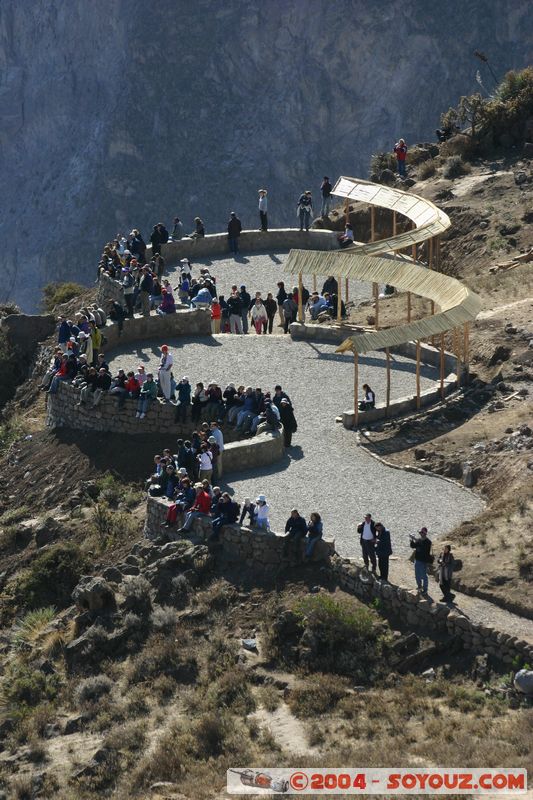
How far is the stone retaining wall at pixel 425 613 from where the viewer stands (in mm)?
23094

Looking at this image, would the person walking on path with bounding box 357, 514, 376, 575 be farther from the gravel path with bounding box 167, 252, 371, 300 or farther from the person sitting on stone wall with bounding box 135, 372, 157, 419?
the gravel path with bounding box 167, 252, 371, 300

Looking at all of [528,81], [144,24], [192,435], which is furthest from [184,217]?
[192,435]

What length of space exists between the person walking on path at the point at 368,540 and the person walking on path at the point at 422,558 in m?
0.75

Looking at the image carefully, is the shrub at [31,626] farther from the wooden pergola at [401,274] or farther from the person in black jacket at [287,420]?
the wooden pergola at [401,274]

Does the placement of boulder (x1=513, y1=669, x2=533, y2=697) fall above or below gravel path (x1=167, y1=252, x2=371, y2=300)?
below

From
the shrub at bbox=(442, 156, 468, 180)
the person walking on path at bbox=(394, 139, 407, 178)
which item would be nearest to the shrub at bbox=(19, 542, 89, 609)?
the shrub at bbox=(442, 156, 468, 180)

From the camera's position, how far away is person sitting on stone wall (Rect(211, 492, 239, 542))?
2719 centimetres

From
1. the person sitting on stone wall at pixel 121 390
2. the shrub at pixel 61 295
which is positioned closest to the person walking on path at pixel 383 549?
the person sitting on stone wall at pixel 121 390

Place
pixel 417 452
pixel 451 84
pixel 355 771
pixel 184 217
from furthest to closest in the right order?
1. pixel 184 217
2. pixel 451 84
3. pixel 417 452
4. pixel 355 771

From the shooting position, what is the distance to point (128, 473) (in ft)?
109

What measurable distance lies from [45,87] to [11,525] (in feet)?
292

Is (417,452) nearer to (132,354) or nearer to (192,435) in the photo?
(192,435)

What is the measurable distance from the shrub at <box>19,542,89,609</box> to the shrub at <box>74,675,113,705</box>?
14.6ft

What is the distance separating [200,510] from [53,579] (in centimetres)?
366
